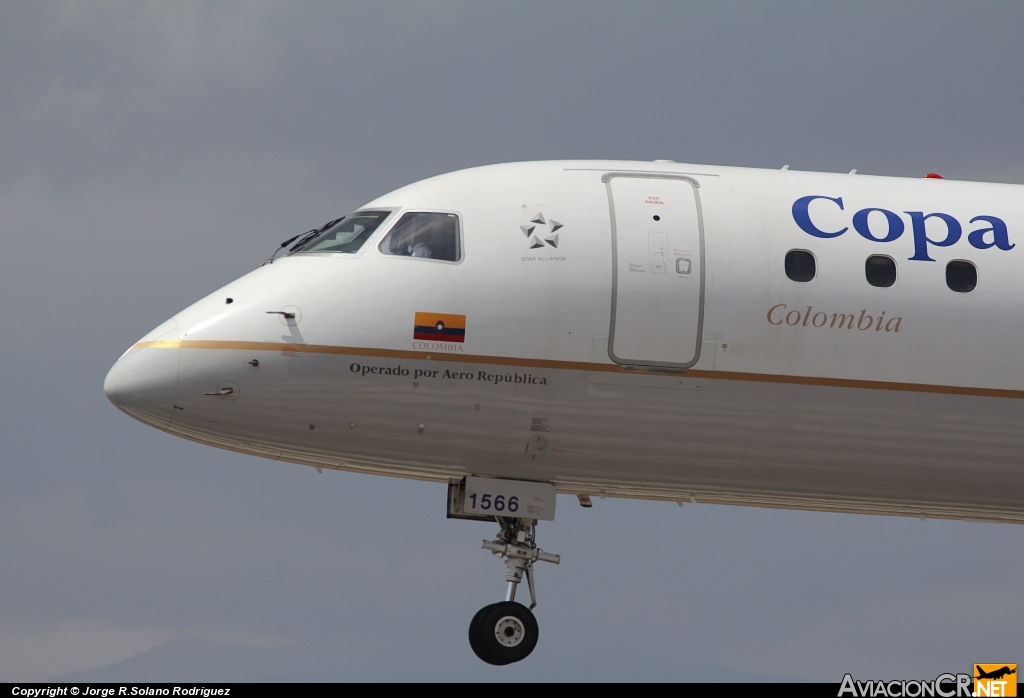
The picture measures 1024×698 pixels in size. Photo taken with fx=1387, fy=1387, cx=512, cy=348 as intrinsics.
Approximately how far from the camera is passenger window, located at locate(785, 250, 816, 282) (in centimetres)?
1866

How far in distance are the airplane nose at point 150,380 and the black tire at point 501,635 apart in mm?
4987

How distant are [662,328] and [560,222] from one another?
1985mm

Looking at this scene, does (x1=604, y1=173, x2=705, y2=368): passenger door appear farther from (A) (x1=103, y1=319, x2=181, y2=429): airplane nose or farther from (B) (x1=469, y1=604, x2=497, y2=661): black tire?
(A) (x1=103, y1=319, x2=181, y2=429): airplane nose

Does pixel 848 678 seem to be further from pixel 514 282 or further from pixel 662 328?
pixel 514 282

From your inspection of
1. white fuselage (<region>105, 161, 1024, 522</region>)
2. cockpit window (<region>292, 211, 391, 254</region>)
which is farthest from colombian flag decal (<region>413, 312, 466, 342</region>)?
cockpit window (<region>292, 211, 391, 254</region>)

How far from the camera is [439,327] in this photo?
18016 millimetres

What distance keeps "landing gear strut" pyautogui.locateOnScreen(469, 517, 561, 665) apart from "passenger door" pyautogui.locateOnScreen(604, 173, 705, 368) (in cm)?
301

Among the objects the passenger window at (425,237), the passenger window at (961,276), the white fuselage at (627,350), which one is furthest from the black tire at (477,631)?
the passenger window at (961,276)

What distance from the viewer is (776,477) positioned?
19.2 meters

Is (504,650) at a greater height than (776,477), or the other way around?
(776,477)

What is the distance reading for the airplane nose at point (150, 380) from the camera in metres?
17.9

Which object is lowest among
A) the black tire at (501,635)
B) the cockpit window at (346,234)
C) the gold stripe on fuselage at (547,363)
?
the black tire at (501,635)

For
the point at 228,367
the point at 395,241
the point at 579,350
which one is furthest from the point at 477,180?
the point at 228,367

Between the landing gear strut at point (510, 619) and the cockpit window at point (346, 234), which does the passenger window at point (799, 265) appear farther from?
the cockpit window at point (346, 234)
